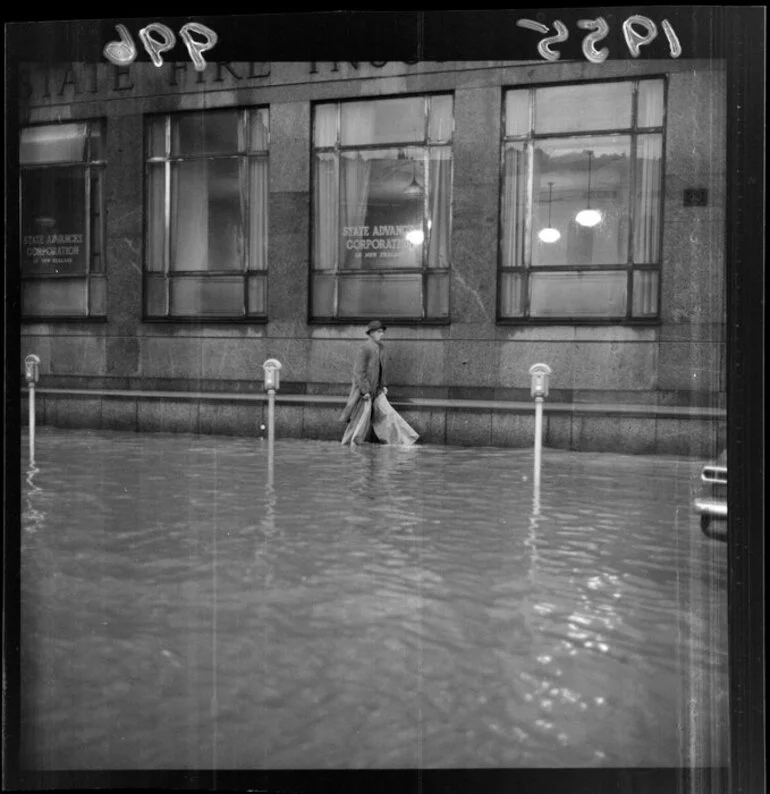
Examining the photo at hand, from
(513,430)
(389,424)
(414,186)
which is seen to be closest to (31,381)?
(389,424)

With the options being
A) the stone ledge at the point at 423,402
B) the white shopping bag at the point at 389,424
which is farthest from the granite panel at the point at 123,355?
the white shopping bag at the point at 389,424

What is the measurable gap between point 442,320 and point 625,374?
0.95 meters

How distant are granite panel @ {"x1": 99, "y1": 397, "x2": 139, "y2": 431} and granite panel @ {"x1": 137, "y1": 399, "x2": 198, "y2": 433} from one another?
40 mm

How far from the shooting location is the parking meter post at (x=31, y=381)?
17.3 ft

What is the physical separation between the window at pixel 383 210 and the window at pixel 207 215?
0.34 meters

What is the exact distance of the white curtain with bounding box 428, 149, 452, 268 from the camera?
5.32m

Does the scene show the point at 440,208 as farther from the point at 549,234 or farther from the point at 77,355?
the point at 77,355

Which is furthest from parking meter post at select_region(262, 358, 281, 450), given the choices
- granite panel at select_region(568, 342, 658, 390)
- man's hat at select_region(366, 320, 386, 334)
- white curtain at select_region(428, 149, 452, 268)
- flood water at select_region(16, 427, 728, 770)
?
granite panel at select_region(568, 342, 658, 390)

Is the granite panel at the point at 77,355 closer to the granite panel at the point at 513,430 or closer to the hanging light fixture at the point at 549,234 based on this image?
the granite panel at the point at 513,430

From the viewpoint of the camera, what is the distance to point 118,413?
5.68 meters

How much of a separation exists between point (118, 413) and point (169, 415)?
10.6 inches

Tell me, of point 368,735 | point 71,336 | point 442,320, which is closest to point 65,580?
point 71,336

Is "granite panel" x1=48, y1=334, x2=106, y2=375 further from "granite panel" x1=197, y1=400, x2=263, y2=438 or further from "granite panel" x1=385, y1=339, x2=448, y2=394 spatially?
"granite panel" x1=385, y1=339, x2=448, y2=394

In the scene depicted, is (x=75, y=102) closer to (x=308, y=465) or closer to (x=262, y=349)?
(x=262, y=349)
